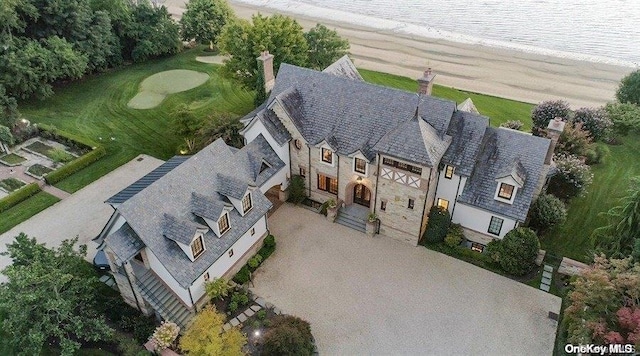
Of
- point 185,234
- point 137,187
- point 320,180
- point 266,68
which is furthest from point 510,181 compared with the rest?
point 137,187

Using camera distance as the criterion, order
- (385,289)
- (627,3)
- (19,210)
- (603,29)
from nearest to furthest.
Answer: (385,289)
(19,210)
(603,29)
(627,3)

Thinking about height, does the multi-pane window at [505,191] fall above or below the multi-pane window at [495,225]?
above

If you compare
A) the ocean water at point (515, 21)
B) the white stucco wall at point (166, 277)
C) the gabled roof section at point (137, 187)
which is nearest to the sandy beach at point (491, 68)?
the ocean water at point (515, 21)

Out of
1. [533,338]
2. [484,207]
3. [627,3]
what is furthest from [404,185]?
[627,3]

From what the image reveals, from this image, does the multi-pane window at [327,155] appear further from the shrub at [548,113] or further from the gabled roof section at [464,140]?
the shrub at [548,113]

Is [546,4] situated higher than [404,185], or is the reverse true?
[546,4]

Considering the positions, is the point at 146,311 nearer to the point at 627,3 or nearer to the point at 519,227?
the point at 519,227

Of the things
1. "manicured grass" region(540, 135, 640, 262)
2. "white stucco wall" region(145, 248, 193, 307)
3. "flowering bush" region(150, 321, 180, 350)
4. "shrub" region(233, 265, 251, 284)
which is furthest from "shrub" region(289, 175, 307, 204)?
"manicured grass" region(540, 135, 640, 262)
